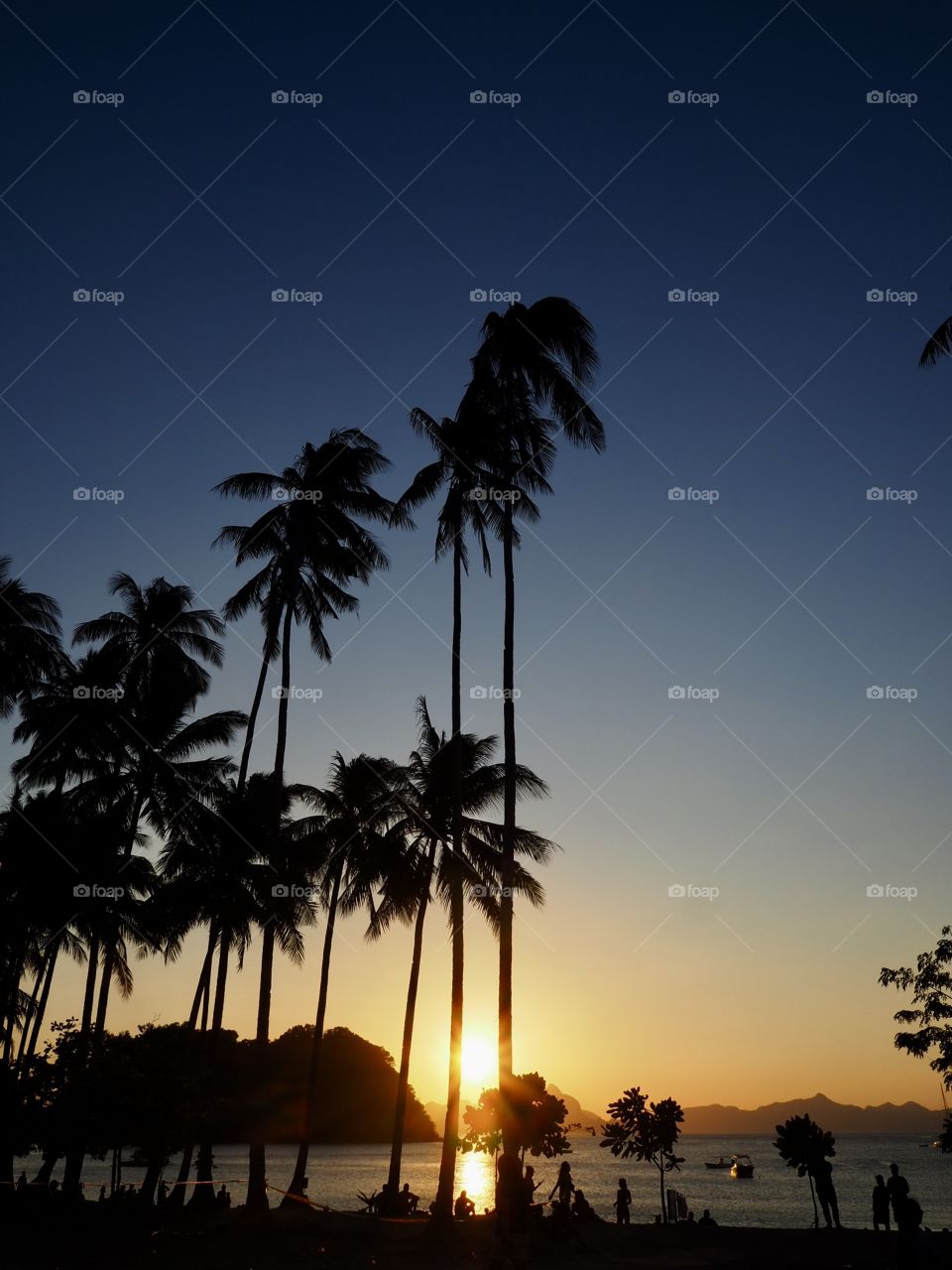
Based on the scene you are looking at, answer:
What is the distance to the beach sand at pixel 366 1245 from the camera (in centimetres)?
2106

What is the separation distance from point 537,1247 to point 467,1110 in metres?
21.4

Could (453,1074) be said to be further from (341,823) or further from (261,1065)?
(341,823)

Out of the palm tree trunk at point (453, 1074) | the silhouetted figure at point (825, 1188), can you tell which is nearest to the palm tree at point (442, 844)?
the palm tree trunk at point (453, 1074)

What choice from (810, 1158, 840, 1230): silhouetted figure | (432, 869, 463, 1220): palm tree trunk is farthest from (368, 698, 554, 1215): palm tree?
(810, 1158, 840, 1230): silhouetted figure

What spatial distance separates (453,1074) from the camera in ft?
86.5

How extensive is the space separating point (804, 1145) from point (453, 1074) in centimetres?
1793

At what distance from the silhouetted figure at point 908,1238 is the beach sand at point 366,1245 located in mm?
6160

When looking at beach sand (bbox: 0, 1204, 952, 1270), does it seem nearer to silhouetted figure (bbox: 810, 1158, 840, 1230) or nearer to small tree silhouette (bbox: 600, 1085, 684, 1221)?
silhouetted figure (bbox: 810, 1158, 840, 1230)

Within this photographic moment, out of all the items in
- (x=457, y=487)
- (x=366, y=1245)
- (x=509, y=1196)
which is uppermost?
(x=457, y=487)

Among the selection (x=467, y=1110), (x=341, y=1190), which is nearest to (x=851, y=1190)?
(x=341, y=1190)

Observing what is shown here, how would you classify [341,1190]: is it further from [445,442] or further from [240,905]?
[445,442]

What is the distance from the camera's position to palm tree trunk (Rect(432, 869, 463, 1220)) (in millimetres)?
25391

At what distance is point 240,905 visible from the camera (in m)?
34.2

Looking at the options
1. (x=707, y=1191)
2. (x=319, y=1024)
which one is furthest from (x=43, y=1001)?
(x=707, y=1191)
